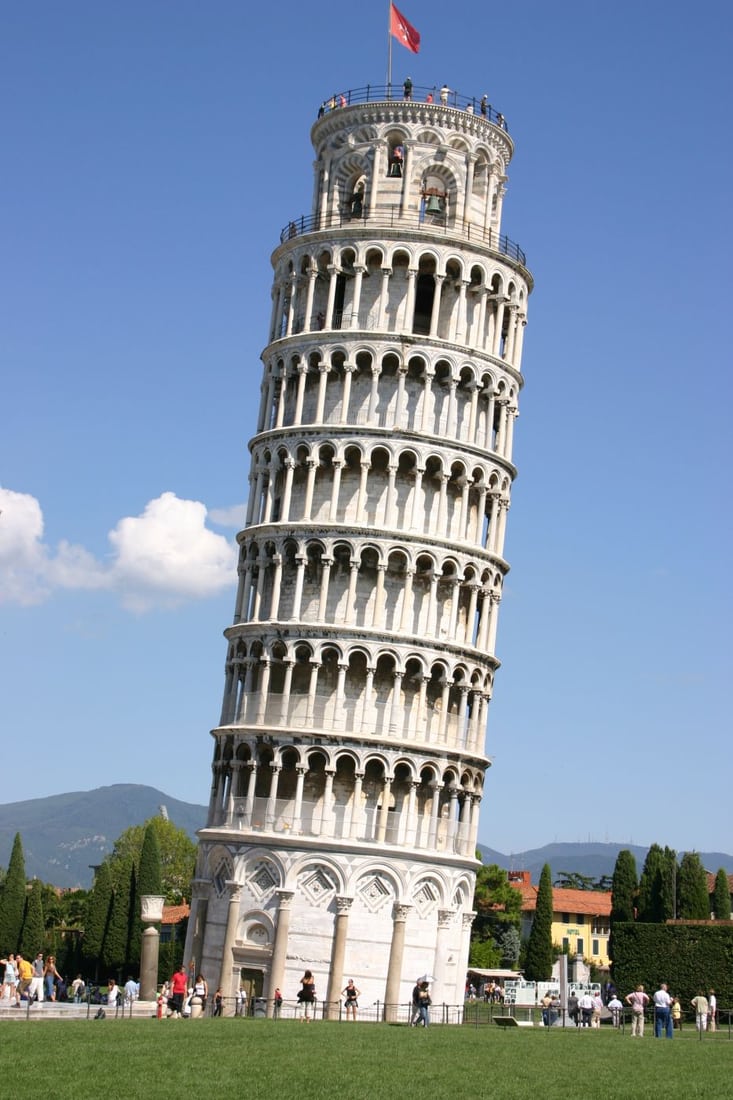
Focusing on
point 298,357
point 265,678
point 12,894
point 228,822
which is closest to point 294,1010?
point 228,822

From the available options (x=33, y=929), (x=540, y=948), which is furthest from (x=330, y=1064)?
(x=540, y=948)

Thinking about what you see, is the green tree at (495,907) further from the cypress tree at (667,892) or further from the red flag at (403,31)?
the red flag at (403,31)

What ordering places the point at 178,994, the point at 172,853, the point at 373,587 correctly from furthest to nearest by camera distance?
the point at 172,853 < the point at 373,587 < the point at 178,994

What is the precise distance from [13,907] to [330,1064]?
56519 millimetres

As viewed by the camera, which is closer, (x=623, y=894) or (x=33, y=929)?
(x=33, y=929)

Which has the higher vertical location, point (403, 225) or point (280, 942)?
point (403, 225)

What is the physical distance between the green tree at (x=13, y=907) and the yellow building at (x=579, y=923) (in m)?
53.4

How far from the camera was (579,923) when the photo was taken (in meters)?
131

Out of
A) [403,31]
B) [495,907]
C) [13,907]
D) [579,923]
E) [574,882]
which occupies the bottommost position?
[13,907]

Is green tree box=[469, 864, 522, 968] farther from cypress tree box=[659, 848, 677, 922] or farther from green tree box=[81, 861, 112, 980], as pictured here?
green tree box=[81, 861, 112, 980]

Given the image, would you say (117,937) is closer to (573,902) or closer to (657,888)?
(657,888)

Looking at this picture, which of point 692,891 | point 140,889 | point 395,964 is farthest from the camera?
point 692,891

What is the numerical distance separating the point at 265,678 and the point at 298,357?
44.9 feet

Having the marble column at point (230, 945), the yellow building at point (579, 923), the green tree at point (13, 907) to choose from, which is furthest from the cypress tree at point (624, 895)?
the marble column at point (230, 945)
